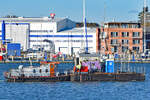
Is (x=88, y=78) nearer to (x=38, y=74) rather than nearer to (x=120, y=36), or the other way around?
(x=38, y=74)

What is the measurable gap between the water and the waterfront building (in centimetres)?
10687

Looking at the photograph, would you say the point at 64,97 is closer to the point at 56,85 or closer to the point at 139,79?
the point at 56,85

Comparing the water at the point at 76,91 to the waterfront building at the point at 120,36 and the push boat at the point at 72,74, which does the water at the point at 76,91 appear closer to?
the push boat at the point at 72,74

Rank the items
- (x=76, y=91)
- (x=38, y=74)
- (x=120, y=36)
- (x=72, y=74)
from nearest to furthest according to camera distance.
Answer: (x=76, y=91) < (x=72, y=74) < (x=38, y=74) < (x=120, y=36)

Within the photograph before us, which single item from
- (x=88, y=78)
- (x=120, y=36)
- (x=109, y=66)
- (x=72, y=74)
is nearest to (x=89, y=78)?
(x=88, y=78)

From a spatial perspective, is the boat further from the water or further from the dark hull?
the water

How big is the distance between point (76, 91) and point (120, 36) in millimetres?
122406

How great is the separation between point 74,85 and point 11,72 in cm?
1072

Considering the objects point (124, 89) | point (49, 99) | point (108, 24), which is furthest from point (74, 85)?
point (108, 24)

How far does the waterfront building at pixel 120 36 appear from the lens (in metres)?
195

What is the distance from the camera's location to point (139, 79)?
87812 millimetres

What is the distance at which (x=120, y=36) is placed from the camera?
197 metres

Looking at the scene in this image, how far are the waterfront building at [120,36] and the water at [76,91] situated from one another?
107m

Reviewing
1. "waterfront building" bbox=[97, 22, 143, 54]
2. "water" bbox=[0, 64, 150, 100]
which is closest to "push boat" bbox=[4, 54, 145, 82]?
"water" bbox=[0, 64, 150, 100]
